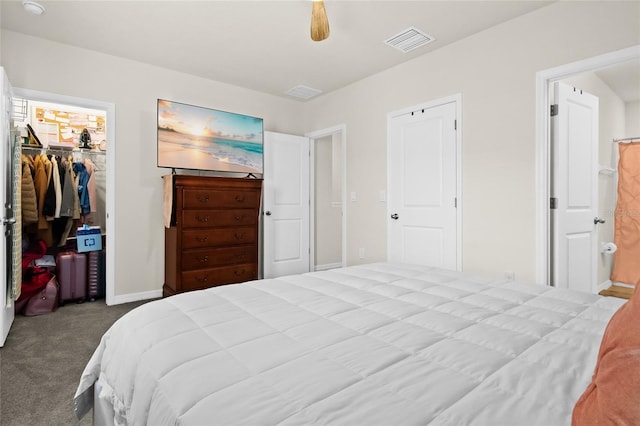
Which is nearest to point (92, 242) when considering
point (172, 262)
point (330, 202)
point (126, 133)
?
point (172, 262)

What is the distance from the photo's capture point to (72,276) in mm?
3596

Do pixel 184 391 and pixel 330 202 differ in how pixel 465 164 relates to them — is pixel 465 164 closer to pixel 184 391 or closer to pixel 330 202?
pixel 330 202

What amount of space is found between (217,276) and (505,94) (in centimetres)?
334

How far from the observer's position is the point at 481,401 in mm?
679

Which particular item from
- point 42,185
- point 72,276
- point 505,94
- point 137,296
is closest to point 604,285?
point 505,94

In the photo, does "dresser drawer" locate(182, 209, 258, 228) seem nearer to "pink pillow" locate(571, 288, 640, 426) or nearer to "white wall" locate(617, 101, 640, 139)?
"pink pillow" locate(571, 288, 640, 426)

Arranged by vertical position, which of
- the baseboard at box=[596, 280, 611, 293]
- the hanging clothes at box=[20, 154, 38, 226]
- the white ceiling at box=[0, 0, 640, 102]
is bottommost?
the baseboard at box=[596, 280, 611, 293]

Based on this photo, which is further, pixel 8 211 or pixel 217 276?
pixel 217 276

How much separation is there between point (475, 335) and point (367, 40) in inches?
118

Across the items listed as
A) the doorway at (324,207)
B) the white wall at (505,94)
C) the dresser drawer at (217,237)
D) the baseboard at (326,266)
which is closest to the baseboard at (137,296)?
the dresser drawer at (217,237)

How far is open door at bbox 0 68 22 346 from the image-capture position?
2367 millimetres

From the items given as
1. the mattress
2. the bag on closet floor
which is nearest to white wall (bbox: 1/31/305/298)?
the bag on closet floor

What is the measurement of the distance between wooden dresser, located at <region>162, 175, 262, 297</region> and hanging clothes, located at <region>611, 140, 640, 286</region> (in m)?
4.18

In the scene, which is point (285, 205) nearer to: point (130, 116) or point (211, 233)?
point (211, 233)
